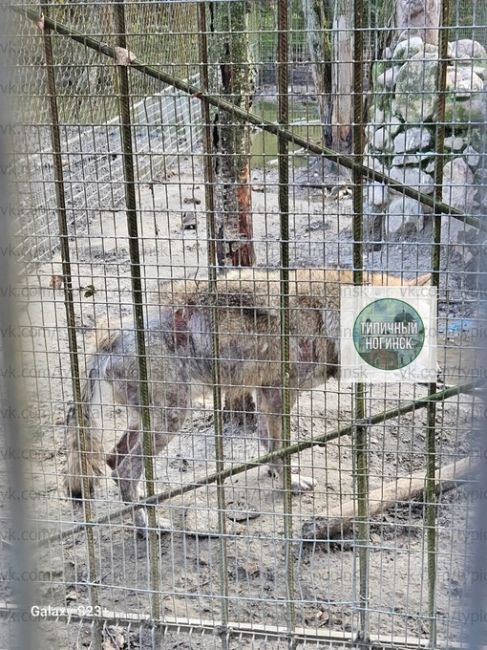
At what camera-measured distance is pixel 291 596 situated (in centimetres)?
410

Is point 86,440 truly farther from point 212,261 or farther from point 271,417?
point 271,417

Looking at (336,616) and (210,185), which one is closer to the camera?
(210,185)

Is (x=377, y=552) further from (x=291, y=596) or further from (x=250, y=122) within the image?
(x=250, y=122)

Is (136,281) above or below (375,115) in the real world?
below

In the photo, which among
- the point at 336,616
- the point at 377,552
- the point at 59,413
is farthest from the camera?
the point at 59,413

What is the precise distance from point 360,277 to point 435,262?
339mm

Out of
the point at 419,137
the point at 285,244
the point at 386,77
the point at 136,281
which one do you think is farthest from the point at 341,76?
the point at 419,137

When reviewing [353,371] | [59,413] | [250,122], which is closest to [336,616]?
[353,371]

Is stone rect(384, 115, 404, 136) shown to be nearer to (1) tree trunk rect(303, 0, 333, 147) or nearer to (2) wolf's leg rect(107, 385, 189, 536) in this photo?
(1) tree trunk rect(303, 0, 333, 147)

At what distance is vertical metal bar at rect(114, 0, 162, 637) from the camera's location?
372 centimetres

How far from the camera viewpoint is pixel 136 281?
13.0 feet

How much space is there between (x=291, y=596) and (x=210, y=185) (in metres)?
2.00

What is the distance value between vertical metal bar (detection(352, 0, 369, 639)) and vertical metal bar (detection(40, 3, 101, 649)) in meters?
1.32

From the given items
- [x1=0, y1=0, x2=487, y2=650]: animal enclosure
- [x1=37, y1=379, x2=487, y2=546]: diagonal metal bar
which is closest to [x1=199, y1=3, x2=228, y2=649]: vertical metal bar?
[x1=0, y1=0, x2=487, y2=650]: animal enclosure
